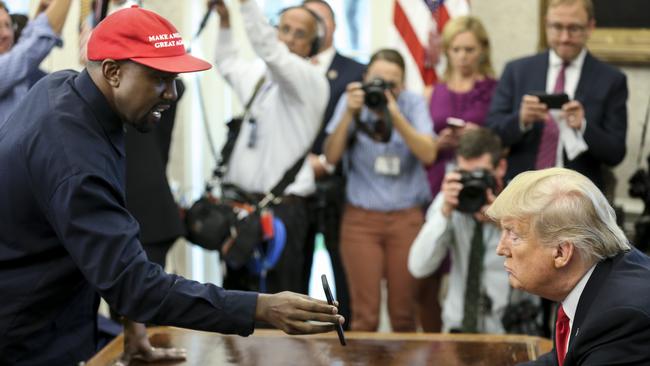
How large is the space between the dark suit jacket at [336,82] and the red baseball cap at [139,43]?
263 centimetres

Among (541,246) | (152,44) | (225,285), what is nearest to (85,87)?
(152,44)

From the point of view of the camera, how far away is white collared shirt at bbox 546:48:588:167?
4730 millimetres

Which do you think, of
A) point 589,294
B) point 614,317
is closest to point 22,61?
point 589,294

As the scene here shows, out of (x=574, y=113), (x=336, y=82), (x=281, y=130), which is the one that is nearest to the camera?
(x=574, y=113)

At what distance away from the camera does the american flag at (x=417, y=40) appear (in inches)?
234

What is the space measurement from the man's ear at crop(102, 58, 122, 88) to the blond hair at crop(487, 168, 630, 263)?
38.2 inches

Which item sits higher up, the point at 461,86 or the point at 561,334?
the point at 461,86

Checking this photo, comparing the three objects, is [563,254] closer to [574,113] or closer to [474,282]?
[474,282]

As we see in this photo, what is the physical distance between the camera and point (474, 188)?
4363 mm

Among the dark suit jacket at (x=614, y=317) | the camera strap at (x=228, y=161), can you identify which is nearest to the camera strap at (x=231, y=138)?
the camera strap at (x=228, y=161)

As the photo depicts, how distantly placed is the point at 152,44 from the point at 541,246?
3.28 feet

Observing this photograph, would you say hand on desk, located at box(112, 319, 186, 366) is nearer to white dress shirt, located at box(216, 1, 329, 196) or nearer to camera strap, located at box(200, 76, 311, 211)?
camera strap, located at box(200, 76, 311, 211)

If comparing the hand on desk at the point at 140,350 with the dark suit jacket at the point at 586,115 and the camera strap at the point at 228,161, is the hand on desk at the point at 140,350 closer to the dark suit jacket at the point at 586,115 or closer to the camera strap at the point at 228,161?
the camera strap at the point at 228,161

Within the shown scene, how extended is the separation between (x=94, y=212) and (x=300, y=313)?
0.51 m
